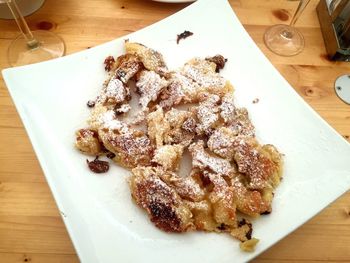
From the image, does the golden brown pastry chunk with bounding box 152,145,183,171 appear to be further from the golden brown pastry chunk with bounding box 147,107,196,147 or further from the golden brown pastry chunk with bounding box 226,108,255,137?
the golden brown pastry chunk with bounding box 226,108,255,137

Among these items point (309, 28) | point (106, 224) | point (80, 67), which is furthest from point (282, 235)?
point (309, 28)

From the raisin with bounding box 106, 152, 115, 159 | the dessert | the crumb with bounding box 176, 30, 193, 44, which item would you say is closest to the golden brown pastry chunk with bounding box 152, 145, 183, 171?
the dessert

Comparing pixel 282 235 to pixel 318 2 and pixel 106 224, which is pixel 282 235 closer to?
pixel 106 224

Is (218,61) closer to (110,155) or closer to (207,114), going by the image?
(207,114)

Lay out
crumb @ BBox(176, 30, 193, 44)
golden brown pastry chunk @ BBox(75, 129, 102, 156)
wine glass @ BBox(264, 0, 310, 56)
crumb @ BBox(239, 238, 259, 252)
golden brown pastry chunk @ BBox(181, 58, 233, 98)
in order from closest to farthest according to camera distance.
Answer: crumb @ BBox(239, 238, 259, 252)
golden brown pastry chunk @ BBox(75, 129, 102, 156)
golden brown pastry chunk @ BBox(181, 58, 233, 98)
crumb @ BBox(176, 30, 193, 44)
wine glass @ BBox(264, 0, 310, 56)

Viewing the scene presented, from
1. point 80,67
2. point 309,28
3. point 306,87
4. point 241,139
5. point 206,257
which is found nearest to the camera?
point 206,257

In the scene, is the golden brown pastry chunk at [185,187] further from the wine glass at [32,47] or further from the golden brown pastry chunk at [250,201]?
the wine glass at [32,47]

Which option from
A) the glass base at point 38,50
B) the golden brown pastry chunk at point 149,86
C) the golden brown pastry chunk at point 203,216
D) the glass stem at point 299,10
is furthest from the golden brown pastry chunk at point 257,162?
the glass base at point 38,50
